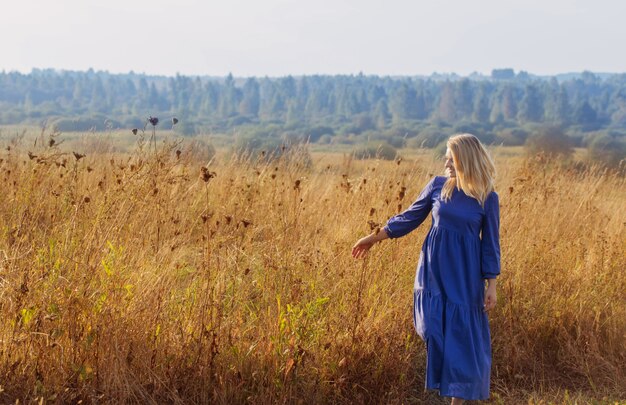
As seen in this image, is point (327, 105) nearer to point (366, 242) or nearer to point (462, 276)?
point (366, 242)

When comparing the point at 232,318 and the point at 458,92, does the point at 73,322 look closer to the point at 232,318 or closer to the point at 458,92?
the point at 232,318

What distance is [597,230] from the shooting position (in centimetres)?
683

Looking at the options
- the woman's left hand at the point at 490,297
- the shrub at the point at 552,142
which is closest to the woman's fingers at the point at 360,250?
the woman's left hand at the point at 490,297

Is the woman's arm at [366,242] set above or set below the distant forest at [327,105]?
above

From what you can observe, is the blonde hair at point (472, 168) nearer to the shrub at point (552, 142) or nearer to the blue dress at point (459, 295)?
the blue dress at point (459, 295)

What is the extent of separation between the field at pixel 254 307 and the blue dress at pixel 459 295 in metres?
0.47

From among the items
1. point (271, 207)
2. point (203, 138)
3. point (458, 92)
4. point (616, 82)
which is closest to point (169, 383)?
point (271, 207)

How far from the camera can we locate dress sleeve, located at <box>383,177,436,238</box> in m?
3.78

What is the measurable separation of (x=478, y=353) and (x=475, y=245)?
1.68 feet

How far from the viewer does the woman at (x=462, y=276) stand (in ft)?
11.7

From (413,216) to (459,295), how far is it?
0.46 metres

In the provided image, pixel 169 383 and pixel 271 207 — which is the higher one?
pixel 271 207

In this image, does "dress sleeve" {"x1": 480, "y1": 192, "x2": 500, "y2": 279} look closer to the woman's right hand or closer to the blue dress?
the blue dress

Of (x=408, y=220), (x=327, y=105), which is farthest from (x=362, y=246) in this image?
(x=327, y=105)
